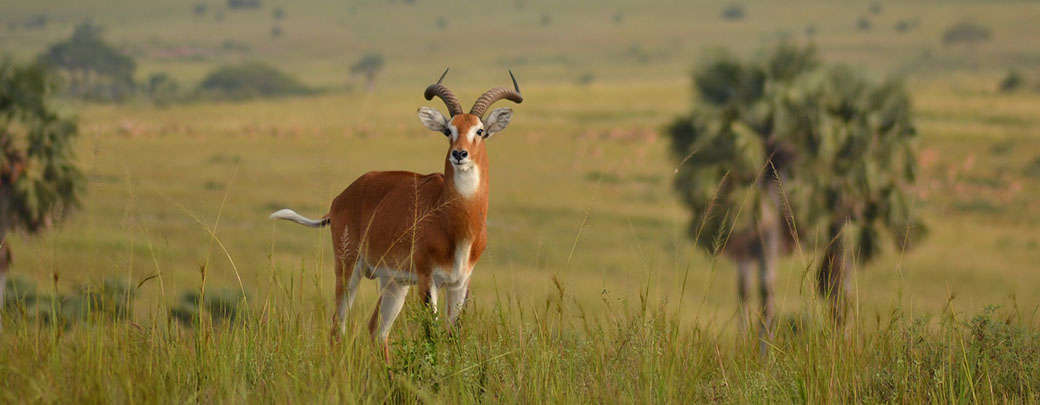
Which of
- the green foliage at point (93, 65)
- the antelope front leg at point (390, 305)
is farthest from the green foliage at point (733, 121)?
the green foliage at point (93, 65)

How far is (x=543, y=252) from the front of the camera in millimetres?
52750

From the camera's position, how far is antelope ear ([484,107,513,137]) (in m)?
5.45

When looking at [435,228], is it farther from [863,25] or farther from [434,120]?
[863,25]

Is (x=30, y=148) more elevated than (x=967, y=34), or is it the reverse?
(x=967, y=34)

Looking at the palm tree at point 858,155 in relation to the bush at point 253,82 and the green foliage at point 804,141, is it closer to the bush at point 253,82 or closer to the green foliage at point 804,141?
the green foliage at point 804,141

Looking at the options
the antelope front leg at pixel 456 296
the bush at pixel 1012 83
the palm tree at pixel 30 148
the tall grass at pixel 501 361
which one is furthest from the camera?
the bush at pixel 1012 83

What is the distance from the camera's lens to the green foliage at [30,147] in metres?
26.9

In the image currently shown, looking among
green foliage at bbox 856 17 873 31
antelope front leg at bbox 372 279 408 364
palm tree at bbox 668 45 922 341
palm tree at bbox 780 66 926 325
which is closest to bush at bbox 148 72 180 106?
palm tree at bbox 668 45 922 341

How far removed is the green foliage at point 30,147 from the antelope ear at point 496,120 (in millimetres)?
23974

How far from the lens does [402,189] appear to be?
5.96 metres

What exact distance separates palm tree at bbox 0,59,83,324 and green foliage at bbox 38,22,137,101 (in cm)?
11005

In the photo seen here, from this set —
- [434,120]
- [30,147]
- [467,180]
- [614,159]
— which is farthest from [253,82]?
[467,180]

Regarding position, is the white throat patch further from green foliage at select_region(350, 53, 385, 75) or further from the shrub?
green foliage at select_region(350, 53, 385, 75)

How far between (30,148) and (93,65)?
386 ft
